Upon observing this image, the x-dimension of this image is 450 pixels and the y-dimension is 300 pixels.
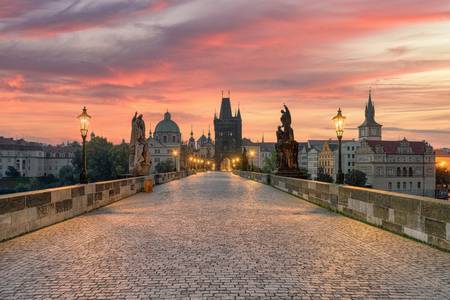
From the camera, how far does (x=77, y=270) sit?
6.83 m

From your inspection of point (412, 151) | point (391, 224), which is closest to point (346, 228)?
point (391, 224)

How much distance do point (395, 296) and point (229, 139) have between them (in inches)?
6889

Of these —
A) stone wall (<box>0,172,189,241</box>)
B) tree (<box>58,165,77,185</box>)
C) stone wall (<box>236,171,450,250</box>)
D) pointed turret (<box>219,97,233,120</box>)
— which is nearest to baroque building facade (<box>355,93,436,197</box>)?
pointed turret (<box>219,97,233,120</box>)

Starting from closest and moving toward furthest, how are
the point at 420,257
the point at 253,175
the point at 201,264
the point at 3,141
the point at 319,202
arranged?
the point at 201,264
the point at 420,257
the point at 319,202
the point at 253,175
the point at 3,141

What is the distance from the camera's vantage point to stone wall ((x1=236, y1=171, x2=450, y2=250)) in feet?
28.3

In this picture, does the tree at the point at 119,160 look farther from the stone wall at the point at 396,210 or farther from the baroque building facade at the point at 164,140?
the stone wall at the point at 396,210

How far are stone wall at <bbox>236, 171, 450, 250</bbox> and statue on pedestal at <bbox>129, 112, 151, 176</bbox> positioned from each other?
531 inches

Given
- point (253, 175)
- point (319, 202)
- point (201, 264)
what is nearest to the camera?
point (201, 264)

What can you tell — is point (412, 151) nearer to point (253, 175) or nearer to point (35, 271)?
point (253, 175)

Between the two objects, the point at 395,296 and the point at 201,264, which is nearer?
the point at 395,296

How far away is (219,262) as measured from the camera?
7371 mm

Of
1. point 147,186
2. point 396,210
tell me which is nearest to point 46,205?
point 396,210

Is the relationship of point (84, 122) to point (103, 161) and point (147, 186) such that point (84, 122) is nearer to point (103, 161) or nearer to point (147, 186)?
point (147, 186)

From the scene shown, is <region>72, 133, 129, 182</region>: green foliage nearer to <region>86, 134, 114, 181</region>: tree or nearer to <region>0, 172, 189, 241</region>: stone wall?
<region>86, 134, 114, 181</region>: tree
